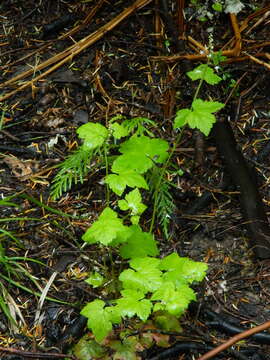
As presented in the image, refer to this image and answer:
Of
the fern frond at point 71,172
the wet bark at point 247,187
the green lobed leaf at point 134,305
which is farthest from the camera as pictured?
the fern frond at point 71,172

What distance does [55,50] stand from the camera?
3.30 meters

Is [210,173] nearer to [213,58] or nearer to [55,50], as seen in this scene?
[213,58]

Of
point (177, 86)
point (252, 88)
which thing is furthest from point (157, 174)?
point (252, 88)

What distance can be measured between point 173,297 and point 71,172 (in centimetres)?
111

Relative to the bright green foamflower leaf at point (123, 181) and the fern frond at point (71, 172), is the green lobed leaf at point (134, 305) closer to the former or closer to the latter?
the bright green foamflower leaf at point (123, 181)

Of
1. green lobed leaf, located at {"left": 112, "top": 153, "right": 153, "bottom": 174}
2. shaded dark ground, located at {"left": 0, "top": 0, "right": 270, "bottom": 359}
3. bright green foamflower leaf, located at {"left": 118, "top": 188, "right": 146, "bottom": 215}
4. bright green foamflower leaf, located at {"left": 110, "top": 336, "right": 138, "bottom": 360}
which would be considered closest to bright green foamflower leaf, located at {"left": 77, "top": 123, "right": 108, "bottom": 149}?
green lobed leaf, located at {"left": 112, "top": 153, "right": 153, "bottom": 174}

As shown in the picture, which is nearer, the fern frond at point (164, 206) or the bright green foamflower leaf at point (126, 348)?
the bright green foamflower leaf at point (126, 348)

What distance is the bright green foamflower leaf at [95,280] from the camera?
249cm

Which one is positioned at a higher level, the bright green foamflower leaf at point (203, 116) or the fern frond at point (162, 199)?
the bright green foamflower leaf at point (203, 116)

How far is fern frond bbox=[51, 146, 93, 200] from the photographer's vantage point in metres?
2.78

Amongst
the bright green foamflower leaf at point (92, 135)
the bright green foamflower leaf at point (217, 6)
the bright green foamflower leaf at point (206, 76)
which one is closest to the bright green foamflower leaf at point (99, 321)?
the bright green foamflower leaf at point (92, 135)

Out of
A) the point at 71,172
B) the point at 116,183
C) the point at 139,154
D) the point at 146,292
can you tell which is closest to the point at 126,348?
the point at 146,292

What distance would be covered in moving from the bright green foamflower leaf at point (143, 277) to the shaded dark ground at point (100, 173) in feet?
1.09

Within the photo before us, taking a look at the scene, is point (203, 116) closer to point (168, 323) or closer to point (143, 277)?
point (143, 277)
